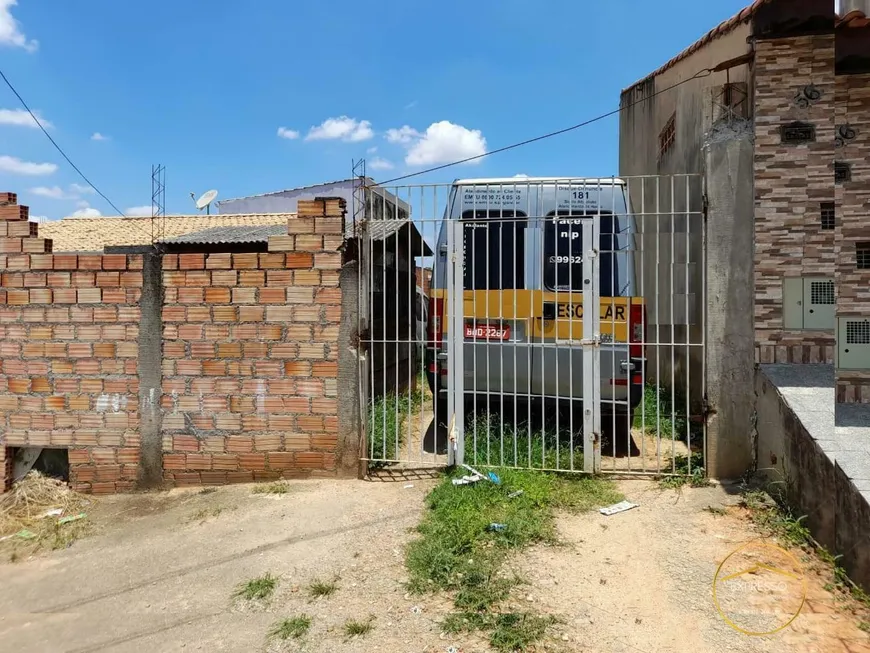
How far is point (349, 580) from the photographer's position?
3.33 meters

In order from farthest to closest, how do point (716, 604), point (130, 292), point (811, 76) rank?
point (130, 292) → point (811, 76) → point (716, 604)

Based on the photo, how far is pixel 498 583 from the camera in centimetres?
310

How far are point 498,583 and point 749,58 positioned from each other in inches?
167

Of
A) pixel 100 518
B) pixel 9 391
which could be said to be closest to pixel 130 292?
pixel 9 391

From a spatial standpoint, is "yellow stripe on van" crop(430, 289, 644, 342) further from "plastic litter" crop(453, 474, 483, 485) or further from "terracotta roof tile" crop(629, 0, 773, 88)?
"terracotta roof tile" crop(629, 0, 773, 88)

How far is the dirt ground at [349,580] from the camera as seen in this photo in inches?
107

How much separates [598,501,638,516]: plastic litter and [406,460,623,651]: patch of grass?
3.0 inches

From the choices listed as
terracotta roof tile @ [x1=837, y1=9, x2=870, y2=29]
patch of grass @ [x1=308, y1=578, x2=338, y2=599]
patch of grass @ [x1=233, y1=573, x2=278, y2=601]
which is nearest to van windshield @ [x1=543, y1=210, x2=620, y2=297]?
terracotta roof tile @ [x1=837, y1=9, x2=870, y2=29]

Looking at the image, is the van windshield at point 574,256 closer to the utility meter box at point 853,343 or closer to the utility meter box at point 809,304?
the utility meter box at point 809,304

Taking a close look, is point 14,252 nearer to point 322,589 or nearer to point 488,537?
point 322,589

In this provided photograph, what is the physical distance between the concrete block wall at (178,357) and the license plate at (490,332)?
1.17 m

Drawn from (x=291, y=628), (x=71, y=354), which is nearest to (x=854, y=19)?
(x=291, y=628)

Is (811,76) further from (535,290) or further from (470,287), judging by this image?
(470,287)

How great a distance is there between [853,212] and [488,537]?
3997 mm
